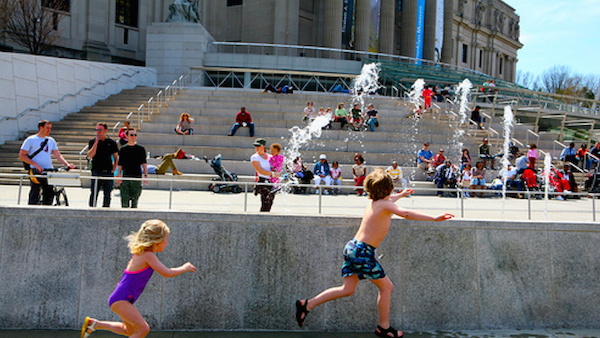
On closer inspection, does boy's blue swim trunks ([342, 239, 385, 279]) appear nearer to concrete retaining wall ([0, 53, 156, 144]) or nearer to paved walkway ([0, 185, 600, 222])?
paved walkway ([0, 185, 600, 222])

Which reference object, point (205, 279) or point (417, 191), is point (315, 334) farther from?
point (417, 191)

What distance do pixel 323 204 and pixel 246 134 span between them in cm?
1207

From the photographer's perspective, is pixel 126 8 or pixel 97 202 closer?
pixel 97 202

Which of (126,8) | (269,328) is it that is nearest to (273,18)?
(126,8)

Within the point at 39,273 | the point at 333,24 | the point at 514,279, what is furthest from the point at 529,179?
the point at 333,24

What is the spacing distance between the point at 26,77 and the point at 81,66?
361cm

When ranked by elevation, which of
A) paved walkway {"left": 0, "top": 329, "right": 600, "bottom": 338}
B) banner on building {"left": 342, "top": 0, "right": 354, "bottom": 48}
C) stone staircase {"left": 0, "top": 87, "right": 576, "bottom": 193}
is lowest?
paved walkway {"left": 0, "top": 329, "right": 600, "bottom": 338}

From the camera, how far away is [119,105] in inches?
846

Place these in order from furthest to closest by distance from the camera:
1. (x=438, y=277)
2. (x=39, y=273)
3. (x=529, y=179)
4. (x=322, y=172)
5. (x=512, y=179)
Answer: (x=512, y=179)
(x=529, y=179)
(x=322, y=172)
(x=438, y=277)
(x=39, y=273)

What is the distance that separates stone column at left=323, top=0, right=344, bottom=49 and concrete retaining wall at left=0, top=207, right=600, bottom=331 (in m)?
36.5

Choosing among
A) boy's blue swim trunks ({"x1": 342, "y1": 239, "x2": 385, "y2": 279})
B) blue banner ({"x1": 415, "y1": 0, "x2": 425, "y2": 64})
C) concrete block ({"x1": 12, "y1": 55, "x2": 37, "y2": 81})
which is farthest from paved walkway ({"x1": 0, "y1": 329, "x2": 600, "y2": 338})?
blue banner ({"x1": 415, "y1": 0, "x2": 425, "y2": 64})

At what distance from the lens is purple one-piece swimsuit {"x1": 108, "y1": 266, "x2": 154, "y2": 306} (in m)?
4.23

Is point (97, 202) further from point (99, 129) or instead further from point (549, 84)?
point (549, 84)

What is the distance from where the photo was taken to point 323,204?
6059mm
